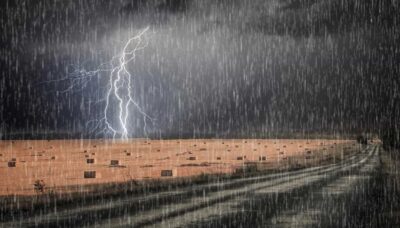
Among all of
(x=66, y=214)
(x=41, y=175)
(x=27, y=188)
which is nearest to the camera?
(x=66, y=214)

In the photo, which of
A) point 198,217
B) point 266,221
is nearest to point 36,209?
point 198,217

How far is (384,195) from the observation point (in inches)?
748

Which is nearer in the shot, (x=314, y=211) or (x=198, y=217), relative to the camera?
(x=198, y=217)

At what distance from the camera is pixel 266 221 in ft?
42.9

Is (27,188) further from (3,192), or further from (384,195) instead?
(384,195)

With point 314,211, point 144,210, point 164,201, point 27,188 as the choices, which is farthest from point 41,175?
point 314,211

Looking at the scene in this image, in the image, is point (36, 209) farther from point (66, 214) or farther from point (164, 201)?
point (164, 201)

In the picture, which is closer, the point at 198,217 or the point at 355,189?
the point at 198,217

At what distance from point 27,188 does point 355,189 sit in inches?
532

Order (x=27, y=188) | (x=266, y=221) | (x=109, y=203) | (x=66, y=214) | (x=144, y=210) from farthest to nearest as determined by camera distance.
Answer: (x=27, y=188), (x=109, y=203), (x=144, y=210), (x=66, y=214), (x=266, y=221)

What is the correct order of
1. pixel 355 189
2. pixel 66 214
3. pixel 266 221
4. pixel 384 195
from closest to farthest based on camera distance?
pixel 266 221
pixel 66 214
pixel 384 195
pixel 355 189

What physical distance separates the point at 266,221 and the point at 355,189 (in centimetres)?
985

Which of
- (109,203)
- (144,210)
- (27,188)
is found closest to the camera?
(144,210)

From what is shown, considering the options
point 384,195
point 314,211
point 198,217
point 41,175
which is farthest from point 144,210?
point 41,175
